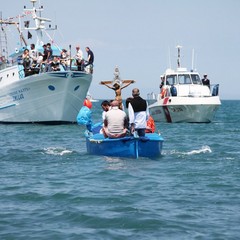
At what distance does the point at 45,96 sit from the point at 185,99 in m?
7.76

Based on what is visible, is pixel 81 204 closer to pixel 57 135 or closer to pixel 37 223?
pixel 37 223

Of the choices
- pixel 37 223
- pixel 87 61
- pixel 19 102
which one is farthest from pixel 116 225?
pixel 19 102

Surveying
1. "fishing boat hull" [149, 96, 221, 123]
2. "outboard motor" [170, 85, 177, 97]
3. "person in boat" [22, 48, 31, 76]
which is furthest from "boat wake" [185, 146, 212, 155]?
"outboard motor" [170, 85, 177, 97]

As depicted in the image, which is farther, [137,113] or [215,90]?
[215,90]

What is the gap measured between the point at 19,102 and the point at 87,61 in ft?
16.7

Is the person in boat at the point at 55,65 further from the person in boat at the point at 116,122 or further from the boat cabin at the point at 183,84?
the person in boat at the point at 116,122

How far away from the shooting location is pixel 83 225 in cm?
1033

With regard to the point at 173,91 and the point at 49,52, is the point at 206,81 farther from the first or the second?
the point at 49,52

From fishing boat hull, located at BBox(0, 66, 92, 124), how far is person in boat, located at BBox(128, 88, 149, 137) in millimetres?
17488

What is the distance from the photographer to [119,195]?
497 inches

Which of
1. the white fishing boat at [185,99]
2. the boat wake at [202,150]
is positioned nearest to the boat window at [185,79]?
the white fishing boat at [185,99]

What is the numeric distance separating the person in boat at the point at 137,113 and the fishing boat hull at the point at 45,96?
17.5m

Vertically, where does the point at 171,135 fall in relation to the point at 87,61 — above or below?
below

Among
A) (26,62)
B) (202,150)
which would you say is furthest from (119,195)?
(26,62)
